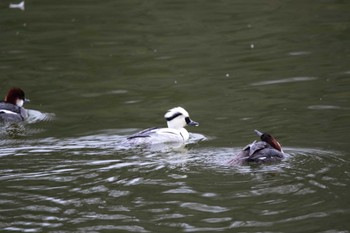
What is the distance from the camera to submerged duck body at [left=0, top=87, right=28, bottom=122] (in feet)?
43.4

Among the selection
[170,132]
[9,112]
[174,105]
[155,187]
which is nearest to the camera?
[155,187]

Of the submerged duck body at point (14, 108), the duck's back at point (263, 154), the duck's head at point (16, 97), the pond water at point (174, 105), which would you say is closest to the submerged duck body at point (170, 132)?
the pond water at point (174, 105)

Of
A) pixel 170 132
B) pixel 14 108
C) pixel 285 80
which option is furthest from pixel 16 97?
pixel 285 80

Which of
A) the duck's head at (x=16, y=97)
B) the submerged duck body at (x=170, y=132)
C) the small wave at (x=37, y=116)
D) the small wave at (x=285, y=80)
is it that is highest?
the duck's head at (x=16, y=97)

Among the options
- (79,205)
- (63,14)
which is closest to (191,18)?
(63,14)

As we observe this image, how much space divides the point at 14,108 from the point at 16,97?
50cm

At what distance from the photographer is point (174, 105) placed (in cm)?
1401

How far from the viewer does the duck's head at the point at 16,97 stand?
1375 centimetres

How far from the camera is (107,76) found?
52.2ft

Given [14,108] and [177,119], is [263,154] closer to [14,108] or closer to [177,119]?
[177,119]

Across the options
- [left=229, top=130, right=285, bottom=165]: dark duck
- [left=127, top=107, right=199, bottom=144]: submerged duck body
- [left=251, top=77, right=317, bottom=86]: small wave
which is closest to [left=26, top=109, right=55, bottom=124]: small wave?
[left=127, top=107, right=199, bottom=144]: submerged duck body

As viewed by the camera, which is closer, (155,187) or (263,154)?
(155,187)

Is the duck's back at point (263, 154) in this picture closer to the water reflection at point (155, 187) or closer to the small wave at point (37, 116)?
the water reflection at point (155, 187)

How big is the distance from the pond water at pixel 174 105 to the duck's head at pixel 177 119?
0.25m
